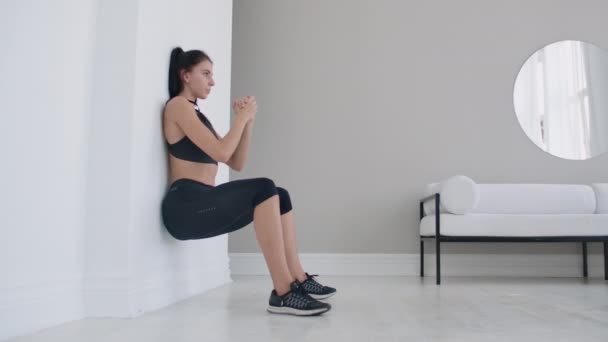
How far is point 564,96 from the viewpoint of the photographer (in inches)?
163

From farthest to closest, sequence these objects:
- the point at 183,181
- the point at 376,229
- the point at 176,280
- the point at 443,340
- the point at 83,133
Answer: the point at 376,229 < the point at 176,280 < the point at 183,181 < the point at 83,133 < the point at 443,340

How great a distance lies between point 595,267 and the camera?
3.89 meters

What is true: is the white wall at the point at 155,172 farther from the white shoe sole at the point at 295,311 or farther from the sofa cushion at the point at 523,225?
the sofa cushion at the point at 523,225

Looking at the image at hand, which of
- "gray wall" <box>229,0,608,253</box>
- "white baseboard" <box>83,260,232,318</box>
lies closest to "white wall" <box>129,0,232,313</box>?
"white baseboard" <box>83,260,232,318</box>

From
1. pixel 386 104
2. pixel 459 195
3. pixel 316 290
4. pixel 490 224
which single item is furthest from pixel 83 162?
pixel 386 104

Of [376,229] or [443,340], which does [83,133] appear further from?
[376,229]

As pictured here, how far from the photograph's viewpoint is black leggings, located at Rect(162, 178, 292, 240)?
2104 mm

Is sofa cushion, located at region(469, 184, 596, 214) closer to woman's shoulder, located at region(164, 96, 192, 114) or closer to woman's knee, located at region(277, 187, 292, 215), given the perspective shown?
woman's knee, located at region(277, 187, 292, 215)

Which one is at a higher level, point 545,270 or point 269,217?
point 269,217

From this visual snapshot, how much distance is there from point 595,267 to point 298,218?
6.95ft

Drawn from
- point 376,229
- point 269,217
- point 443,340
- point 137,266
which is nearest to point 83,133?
point 137,266

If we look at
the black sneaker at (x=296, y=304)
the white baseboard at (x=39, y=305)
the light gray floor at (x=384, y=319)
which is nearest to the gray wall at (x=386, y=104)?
the light gray floor at (x=384, y=319)

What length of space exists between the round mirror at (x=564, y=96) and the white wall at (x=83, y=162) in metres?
2.77

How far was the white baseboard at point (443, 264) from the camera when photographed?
3904 mm
